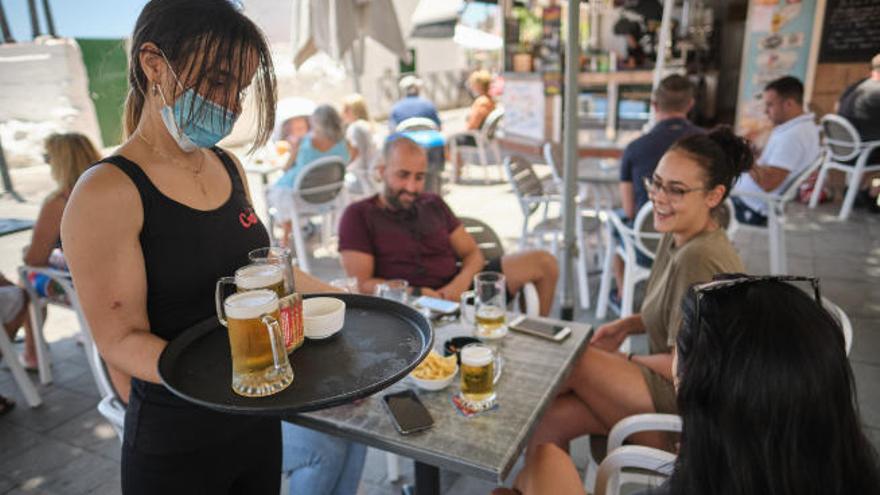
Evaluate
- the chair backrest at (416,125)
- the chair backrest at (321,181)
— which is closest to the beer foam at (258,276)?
the chair backrest at (321,181)

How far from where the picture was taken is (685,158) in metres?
2.15

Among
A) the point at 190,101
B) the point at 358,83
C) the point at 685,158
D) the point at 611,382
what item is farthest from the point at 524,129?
the point at 190,101

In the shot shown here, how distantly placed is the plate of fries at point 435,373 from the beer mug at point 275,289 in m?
0.39

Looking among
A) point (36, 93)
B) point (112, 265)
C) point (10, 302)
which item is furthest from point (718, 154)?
point (36, 93)

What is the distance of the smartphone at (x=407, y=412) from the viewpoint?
4.47 feet

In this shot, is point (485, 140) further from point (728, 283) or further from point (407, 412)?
point (728, 283)

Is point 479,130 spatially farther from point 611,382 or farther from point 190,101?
point 190,101

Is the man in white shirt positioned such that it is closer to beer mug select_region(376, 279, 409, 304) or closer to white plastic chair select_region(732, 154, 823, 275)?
white plastic chair select_region(732, 154, 823, 275)

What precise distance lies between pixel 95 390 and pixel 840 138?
7.03 metres

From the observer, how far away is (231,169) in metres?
1.43

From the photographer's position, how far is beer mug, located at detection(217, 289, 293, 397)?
3.43ft

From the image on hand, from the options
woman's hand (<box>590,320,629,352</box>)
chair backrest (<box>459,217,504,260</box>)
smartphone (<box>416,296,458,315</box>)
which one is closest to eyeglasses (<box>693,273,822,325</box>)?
smartphone (<box>416,296,458,315</box>)

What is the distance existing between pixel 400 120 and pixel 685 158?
5.39 m

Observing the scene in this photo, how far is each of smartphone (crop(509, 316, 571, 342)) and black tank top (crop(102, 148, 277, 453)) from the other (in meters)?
0.93
